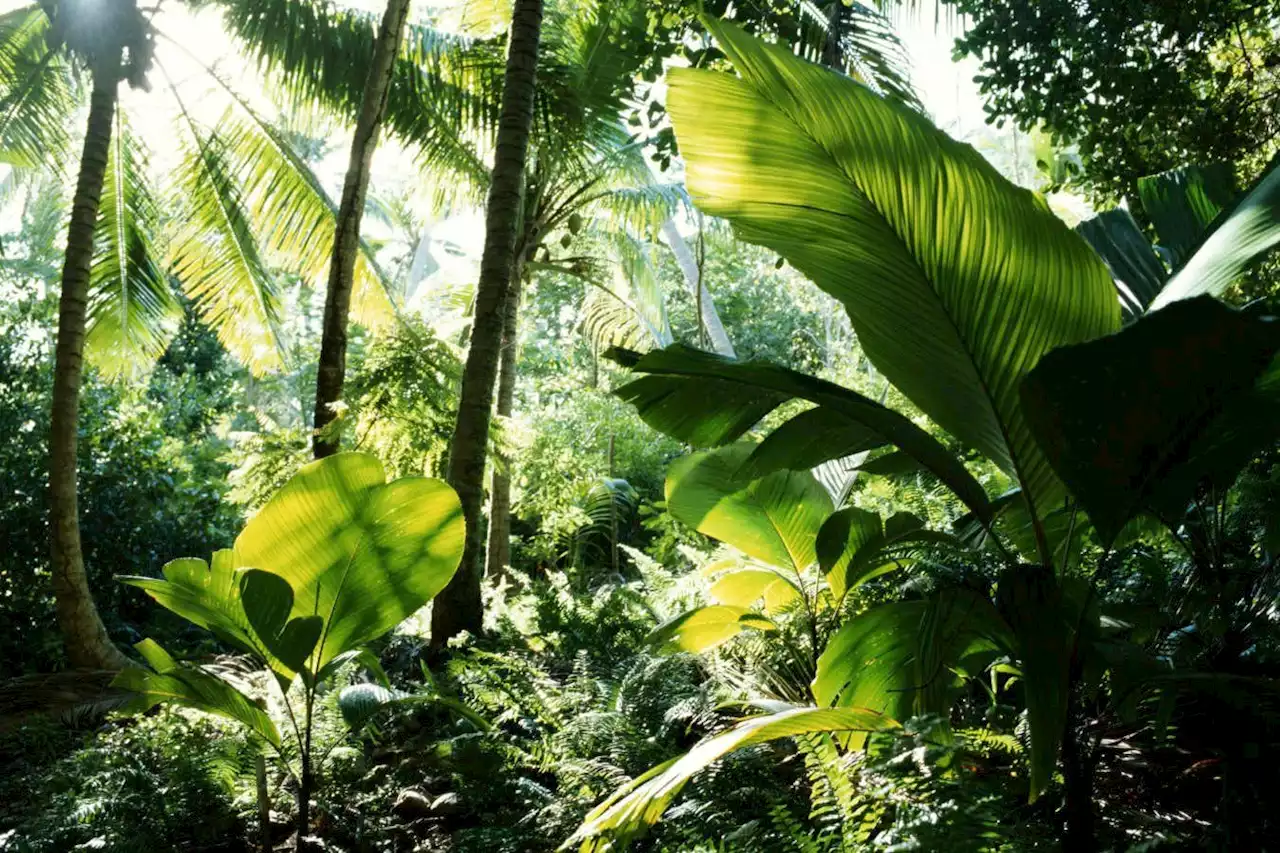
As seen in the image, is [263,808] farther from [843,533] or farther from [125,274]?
[125,274]

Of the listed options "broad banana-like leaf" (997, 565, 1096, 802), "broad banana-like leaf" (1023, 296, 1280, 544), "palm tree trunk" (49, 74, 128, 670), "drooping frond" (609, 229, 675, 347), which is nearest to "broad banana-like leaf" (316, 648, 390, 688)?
"broad banana-like leaf" (997, 565, 1096, 802)

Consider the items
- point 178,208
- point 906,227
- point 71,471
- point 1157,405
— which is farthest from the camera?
point 178,208

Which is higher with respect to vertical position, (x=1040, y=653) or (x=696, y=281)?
(x=696, y=281)

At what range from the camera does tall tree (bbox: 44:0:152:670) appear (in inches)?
260

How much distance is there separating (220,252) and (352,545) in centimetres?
762

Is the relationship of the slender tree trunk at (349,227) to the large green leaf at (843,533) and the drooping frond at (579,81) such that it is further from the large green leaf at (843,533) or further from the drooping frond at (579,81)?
the large green leaf at (843,533)

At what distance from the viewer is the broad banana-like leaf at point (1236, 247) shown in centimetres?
172

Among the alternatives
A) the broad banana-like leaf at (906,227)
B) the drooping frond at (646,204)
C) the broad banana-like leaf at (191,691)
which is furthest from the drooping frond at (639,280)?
the broad banana-like leaf at (906,227)

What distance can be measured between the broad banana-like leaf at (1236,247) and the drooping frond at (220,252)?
351 inches

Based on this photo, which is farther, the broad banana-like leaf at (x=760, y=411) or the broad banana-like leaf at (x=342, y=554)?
the broad banana-like leaf at (x=342, y=554)

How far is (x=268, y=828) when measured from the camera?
2.73 m

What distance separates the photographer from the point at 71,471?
6680 mm

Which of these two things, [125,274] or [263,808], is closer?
[263,808]

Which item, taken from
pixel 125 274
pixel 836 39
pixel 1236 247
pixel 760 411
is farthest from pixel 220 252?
pixel 1236 247
